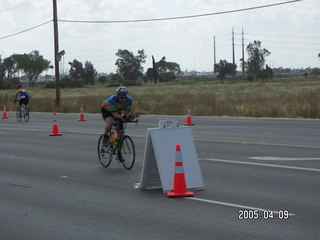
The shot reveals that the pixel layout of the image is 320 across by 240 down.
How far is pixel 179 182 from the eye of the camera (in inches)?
356

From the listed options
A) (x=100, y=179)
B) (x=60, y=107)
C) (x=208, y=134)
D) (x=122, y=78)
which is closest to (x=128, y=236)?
(x=100, y=179)

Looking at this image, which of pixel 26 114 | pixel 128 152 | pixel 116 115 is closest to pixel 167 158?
pixel 116 115

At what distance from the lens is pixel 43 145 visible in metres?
17.4

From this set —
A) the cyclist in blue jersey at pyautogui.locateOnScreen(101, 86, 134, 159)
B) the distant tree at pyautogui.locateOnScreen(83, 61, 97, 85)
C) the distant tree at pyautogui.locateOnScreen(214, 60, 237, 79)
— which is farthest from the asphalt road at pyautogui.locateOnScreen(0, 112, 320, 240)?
the distant tree at pyautogui.locateOnScreen(214, 60, 237, 79)

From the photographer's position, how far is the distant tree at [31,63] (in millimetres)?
147750

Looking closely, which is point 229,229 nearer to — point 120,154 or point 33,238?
point 33,238

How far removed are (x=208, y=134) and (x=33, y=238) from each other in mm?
13063

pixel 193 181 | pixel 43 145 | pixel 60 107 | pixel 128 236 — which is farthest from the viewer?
pixel 60 107

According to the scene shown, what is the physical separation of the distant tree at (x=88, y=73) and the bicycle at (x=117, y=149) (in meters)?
129

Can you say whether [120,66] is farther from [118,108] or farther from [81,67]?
[118,108]

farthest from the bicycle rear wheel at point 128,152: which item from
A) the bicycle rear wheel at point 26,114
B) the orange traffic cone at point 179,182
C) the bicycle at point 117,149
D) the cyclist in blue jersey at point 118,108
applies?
the bicycle rear wheel at point 26,114

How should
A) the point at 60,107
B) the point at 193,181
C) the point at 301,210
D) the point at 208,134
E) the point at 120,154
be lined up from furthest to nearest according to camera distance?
the point at 60,107, the point at 208,134, the point at 120,154, the point at 193,181, the point at 301,210

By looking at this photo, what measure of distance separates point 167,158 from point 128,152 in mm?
2739

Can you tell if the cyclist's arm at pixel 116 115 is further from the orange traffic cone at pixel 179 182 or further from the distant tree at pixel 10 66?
the distant tree at pixel 10 66
